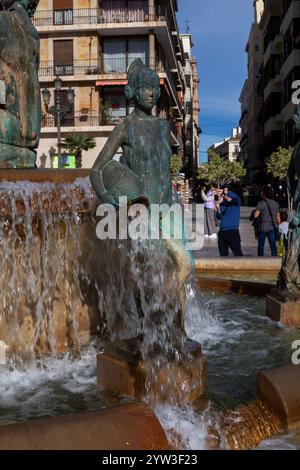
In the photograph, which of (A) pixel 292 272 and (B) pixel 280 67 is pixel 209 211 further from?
(B) pixel 280 67

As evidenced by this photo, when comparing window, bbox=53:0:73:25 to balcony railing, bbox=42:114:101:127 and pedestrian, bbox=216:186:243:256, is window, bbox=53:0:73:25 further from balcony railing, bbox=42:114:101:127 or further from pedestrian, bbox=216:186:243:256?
pedestrian, bbox=216:186:243:256

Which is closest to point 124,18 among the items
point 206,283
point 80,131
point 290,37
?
point 80,131

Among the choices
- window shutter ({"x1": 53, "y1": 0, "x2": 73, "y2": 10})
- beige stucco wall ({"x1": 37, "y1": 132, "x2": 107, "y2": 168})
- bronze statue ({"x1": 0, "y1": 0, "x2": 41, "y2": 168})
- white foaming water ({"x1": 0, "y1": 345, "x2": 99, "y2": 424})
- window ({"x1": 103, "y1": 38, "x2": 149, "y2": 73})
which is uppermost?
window shutter ({"x1": 53, "y1": 0, "x2": 73, "y2": 10})

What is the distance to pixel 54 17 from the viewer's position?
123 ft

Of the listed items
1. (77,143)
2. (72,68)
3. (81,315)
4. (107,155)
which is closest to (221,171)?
(72,68)

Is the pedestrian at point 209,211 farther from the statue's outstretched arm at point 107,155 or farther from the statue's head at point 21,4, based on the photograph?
the statue's outstretched arm at point 107,155

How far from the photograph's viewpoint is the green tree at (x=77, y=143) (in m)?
34.6

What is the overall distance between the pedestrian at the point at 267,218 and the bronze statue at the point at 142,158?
7.48 m

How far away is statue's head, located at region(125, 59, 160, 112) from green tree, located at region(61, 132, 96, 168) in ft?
104

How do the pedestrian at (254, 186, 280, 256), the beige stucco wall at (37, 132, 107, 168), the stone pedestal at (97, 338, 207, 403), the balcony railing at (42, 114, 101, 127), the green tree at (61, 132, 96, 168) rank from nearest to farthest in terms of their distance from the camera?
the stone pedestal at (97, 338, 207, 403) < the pedestrian at (254, 186, 280, 256) < the green tree at (61, 132, 96, 168) < the beige stucco wall at (37, 132, 107, 168) < the balcony railing at (42, 114, 101, 127)

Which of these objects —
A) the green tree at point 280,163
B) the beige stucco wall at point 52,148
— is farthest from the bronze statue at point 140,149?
the beige stucco wall at point 52,148

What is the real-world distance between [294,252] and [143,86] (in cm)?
237

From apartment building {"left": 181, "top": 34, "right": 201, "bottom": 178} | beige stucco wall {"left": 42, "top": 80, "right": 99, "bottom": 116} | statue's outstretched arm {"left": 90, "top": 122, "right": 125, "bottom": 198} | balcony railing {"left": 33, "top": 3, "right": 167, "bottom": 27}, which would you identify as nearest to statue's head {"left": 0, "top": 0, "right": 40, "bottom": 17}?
statue's outstretched arm {"left": 90, "top": 122, "right": 125, "bottom": 198}

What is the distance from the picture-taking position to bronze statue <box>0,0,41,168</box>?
4898mm
